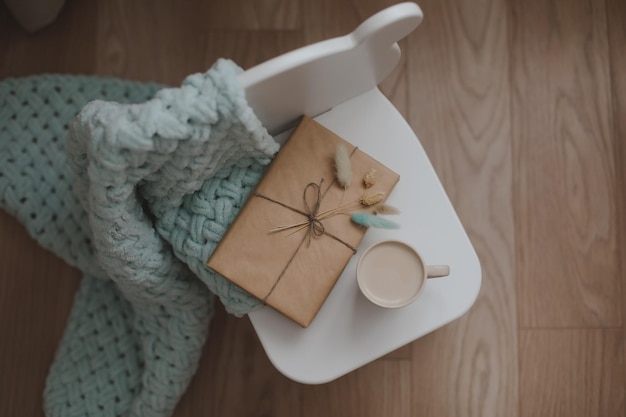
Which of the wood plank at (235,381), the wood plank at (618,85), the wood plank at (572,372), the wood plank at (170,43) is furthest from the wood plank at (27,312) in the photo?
the wood plank at (618,85)

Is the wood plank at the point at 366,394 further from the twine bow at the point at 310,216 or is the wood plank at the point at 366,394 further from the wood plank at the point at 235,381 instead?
the twine bow at the point at 310,216

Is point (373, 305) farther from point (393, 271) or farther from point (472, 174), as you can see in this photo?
point (472, 174)

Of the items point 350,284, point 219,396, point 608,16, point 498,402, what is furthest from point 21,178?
point 608,16

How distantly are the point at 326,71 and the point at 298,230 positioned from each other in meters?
0.22

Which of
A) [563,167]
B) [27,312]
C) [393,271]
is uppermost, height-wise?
[563,167]

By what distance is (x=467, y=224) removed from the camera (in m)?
1.24

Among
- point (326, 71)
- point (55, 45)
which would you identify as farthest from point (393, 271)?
point (55, 45)

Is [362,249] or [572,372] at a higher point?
[362,249]

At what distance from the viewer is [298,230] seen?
848 millimetres

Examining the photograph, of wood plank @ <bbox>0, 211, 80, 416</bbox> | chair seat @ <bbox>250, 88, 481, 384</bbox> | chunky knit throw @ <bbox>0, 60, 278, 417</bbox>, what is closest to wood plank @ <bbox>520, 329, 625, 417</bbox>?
chair seat @ <bbox>250, 88, 481, 384</bbox>

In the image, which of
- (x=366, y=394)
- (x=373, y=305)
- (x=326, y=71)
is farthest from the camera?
(x=366, y=394)

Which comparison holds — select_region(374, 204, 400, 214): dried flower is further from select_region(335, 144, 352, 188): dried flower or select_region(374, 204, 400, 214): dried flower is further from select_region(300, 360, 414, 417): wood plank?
select_region(300, 360, 414, 417): wood plank

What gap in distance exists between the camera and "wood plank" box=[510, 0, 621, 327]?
1.24 m

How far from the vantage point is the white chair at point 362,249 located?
88cm
